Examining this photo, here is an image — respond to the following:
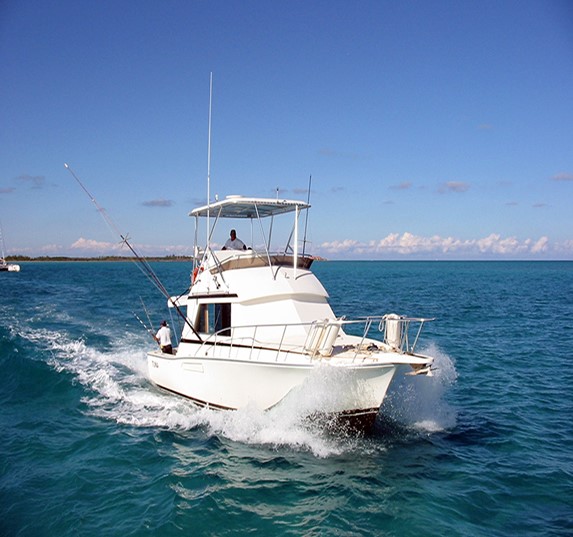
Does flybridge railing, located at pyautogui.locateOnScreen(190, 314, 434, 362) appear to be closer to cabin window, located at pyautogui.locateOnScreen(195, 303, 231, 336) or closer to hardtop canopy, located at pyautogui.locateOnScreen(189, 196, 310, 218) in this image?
cabin window, located at pyautogui.locateOnScreen(195, 303, 231, 336)

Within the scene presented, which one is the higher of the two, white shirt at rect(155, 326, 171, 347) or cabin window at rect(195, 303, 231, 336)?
cabin window at rect(195, 303, 231, 336)

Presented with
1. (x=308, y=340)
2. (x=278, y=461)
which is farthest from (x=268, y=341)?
(x=278, y=461)

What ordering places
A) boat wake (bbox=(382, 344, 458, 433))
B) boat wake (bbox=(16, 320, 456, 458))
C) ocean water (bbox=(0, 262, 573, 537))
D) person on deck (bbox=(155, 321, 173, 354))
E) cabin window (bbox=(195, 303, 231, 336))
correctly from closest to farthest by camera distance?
ocean water (bbox=(0, 262, 573, 537))
boat wake (bbox=(16, 320, 456, 458))
boat wake (bbox=(382, 344, 458, 433))
cabin window (bbox=(195, 303, 231, 336))
person on deck (bbox=(155, 321, 173, 354))

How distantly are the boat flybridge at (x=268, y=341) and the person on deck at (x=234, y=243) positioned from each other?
55cm

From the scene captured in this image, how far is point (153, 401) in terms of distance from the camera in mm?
14633

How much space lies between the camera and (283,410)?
11.3m

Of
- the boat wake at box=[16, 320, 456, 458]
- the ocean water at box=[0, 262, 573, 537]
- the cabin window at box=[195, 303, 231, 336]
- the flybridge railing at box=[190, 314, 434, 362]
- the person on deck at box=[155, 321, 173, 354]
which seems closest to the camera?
the ocean water at box=[0, 262, 573, 537]

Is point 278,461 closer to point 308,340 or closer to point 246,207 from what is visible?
point 308,340

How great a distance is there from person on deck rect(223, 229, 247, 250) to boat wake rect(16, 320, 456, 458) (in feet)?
16.1

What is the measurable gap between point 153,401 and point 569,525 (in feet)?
35.2

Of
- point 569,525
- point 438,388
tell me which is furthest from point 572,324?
A: point 569,525

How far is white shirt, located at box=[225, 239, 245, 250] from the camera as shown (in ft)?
53.0

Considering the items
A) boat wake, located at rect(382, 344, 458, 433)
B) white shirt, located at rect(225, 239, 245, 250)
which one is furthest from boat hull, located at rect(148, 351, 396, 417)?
white shirt, located at rect(225, 239, 245, 250)

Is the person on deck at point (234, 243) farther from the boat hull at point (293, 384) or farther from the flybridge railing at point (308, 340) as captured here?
the boat hull at point (293, 384)
